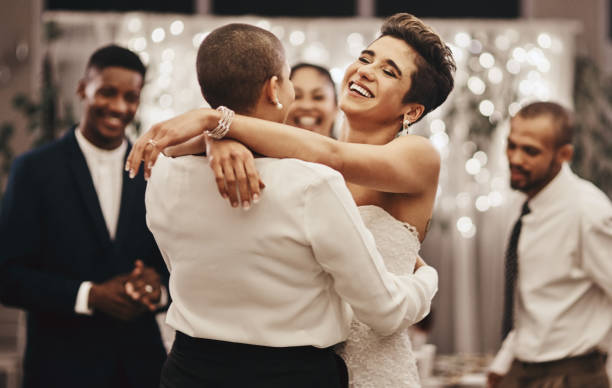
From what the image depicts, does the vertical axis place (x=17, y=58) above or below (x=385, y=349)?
above

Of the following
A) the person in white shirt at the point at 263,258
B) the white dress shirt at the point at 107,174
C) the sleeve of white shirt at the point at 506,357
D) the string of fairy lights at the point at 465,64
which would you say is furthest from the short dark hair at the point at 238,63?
the string of fairy lights at the point at 465,64

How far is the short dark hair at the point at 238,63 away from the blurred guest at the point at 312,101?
1.70m

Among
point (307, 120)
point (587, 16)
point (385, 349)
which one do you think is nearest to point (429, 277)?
point (385, 349)

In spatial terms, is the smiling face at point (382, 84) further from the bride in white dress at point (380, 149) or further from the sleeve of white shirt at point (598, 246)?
the sleeve of white shirt at point (598, 246)

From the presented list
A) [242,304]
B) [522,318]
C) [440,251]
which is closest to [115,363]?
[242,304]

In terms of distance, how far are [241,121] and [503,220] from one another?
5.28 meters

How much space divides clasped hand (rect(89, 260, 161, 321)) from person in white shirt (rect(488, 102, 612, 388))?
1445mm

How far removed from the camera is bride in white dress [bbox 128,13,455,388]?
1.47 m

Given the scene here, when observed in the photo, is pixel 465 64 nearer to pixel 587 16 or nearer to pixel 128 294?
pixel 587 16

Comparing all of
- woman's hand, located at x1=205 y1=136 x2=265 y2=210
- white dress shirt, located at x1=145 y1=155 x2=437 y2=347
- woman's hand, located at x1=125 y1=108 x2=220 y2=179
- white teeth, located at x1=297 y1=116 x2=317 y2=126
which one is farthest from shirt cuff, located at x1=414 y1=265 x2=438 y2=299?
white teeth, located at x1=297 y1=116 x2=317 y2=126

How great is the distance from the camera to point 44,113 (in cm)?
574

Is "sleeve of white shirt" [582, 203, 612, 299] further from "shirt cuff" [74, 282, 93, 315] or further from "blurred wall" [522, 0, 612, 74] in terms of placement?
"blurred wall" [522, 0, 612, 74]

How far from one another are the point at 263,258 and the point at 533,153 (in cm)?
192

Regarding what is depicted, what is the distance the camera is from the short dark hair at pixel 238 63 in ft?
4.89
